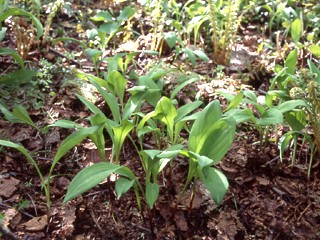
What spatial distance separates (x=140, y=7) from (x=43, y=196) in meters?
2.28

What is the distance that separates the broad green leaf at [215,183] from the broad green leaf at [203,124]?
0.16m

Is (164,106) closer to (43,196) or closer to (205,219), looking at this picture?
(205,219)

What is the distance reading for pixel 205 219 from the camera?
2.21 meters

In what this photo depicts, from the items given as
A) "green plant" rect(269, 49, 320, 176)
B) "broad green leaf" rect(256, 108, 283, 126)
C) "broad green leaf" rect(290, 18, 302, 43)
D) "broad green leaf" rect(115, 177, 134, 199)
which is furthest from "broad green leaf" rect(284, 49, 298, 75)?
"broad green leaf" rect(115, 177, 134, 199)

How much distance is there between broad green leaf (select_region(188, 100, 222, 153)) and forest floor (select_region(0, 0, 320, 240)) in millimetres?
320

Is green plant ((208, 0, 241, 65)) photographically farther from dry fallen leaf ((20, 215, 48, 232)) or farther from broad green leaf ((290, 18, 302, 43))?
dry fallen leaf ((20, 215, 48, 232))

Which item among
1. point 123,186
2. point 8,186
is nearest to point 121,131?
point 123,186

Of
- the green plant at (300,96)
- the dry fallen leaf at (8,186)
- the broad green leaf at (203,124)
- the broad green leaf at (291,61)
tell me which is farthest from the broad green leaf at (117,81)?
the broad green leaf at (291,61)

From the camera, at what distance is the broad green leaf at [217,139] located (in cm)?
195

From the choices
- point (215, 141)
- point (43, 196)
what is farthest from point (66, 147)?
point (215, 141)

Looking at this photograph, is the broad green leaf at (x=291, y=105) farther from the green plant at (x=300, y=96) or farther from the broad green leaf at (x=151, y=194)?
the broad green leaf at (x=151, y=194)

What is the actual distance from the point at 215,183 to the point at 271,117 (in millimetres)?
648

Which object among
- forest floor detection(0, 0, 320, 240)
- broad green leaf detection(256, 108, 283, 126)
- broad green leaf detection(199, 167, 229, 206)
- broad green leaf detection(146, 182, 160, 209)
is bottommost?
forest floor detection(0, 0, 320, 240)

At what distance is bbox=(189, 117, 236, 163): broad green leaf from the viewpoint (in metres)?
1.95
